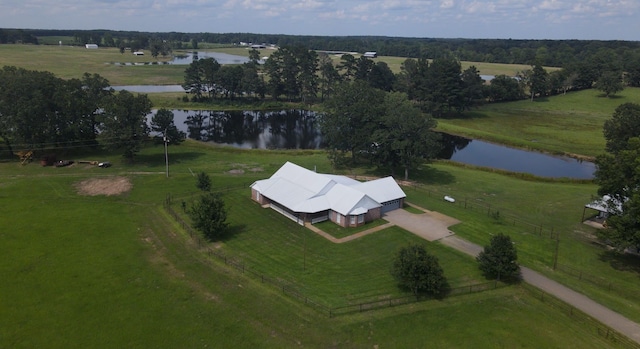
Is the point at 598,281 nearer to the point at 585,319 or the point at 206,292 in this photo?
the point at 585,319

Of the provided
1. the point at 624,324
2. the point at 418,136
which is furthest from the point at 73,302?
the point at 418,136

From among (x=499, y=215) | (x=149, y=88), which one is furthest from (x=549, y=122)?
Result: (x=149, y=88)

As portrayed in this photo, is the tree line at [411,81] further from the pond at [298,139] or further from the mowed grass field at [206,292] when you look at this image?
the mowed grass field at [206,292]

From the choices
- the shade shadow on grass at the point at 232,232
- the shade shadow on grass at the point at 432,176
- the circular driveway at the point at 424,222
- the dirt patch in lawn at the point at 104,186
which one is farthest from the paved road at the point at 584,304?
the dirt patch in lawn at the point at 104,186

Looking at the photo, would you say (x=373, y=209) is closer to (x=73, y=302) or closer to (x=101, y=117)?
(x=73, y=302)

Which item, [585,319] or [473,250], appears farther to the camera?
[473,250]

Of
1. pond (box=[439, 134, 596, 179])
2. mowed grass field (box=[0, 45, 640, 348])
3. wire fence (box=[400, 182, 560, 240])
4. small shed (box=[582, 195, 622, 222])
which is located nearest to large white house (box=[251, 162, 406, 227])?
mowed grass field (box=[0, 45, 640, 348])

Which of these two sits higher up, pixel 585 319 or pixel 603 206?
pixel 603 206
